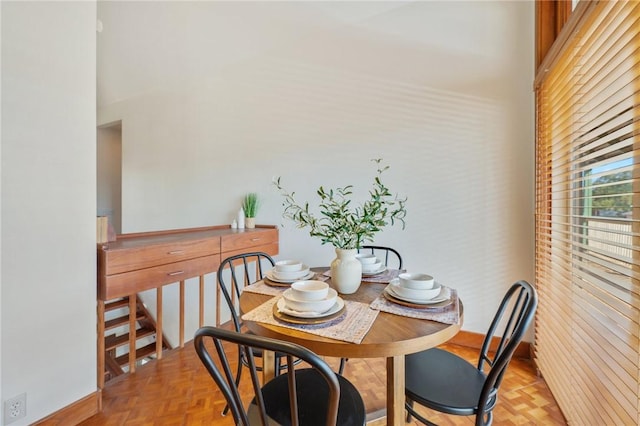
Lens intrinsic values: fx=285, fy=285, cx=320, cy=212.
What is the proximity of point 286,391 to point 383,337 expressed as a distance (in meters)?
0.48

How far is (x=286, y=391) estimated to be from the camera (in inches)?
43.7

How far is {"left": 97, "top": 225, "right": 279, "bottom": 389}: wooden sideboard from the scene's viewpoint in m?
1.67

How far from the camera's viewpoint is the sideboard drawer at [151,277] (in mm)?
1660

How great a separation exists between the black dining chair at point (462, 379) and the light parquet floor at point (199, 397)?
1.76ft

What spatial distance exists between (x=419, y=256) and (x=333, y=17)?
2.40m

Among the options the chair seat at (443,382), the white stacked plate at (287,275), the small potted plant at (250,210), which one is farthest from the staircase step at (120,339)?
the chair seat at (443,382)

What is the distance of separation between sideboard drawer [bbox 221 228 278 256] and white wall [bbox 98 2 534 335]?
0.61ft

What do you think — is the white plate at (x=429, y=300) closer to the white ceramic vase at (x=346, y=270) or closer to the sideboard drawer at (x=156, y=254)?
the white ceramic vase at (x=346, y=270)

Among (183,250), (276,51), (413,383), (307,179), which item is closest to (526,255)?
(413,383)

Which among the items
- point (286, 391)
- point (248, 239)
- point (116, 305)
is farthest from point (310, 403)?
point (116, 305)

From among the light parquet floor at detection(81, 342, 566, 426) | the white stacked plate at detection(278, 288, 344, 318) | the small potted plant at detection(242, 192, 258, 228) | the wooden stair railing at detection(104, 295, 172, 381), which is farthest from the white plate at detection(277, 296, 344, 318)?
the wooden stair railing at detection(104, 295, 172, 381)

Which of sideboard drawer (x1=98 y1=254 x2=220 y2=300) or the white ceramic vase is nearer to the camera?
the white ceramic vase

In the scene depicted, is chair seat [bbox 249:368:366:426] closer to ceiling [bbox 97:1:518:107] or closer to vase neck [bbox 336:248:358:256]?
vase neck [bbox 336:248:358:256]

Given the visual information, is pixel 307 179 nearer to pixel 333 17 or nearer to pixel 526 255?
pixel 333 17
